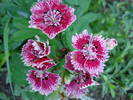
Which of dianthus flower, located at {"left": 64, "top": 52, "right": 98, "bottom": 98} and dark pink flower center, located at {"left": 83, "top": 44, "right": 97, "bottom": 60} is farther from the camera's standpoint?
dianthus flower, located at {"left": 64, "top": 52, "right": 98, "bottom": 98}

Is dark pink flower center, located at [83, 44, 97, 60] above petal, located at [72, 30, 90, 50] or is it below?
below

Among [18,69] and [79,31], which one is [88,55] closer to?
[79,31]

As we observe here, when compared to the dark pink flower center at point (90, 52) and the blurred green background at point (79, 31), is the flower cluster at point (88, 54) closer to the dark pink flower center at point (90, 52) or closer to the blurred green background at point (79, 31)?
the dark pink flower center at point (90, 52)

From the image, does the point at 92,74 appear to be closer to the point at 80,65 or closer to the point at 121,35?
the point at 80,65

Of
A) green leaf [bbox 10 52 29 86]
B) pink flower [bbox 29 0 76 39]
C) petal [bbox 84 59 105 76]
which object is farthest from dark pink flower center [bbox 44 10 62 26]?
green leaf [bbox 10 52 29 86]

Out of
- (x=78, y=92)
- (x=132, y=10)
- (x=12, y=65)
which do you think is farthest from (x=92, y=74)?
(x=132, y=10)

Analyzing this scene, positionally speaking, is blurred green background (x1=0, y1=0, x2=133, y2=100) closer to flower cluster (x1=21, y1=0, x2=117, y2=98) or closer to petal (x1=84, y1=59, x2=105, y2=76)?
flower cluster (x1=21, y1=0, x2=117, y2=98)

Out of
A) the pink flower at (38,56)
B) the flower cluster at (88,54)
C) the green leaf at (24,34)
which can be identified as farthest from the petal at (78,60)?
the green leaf at (24,34)
